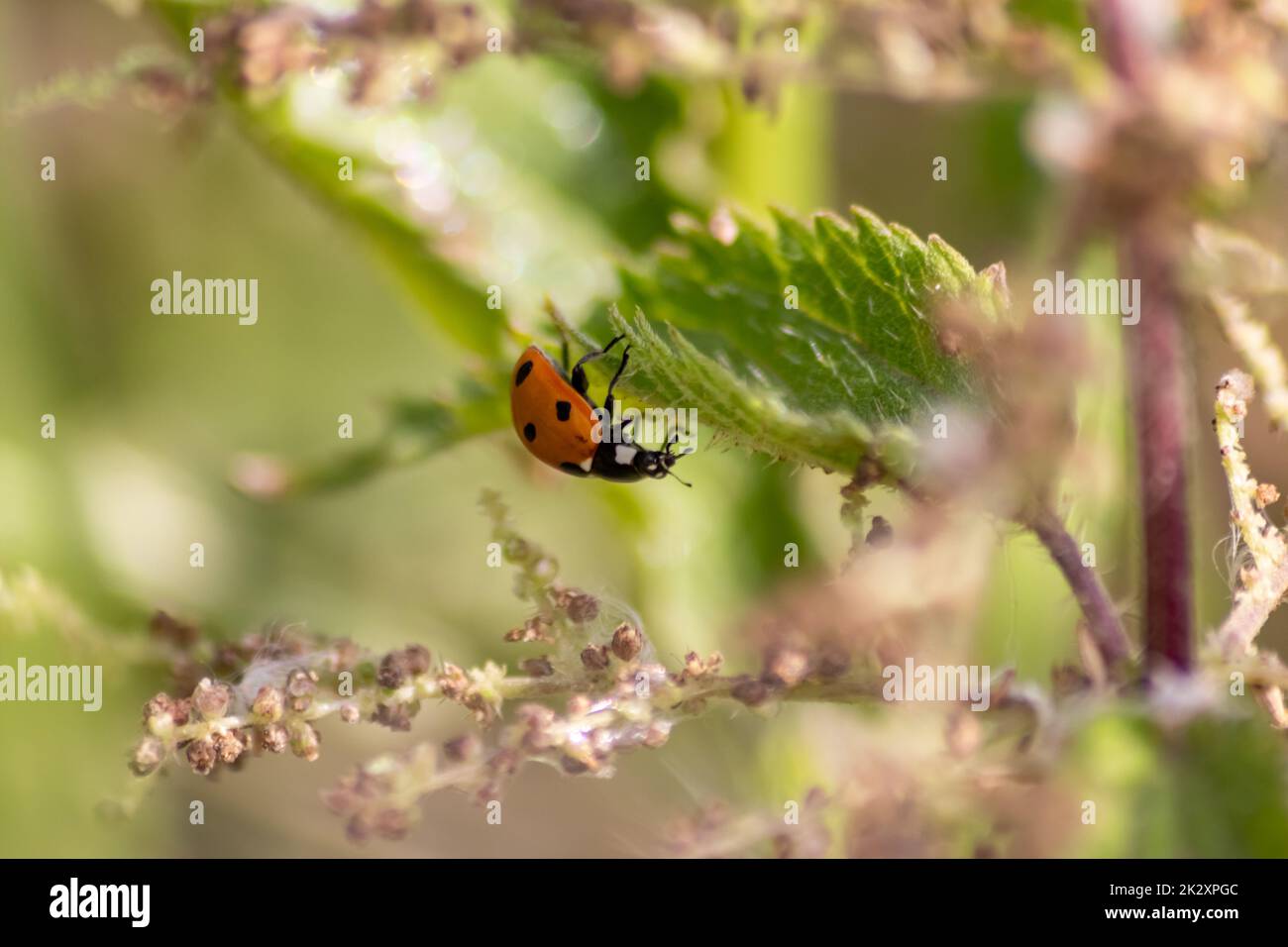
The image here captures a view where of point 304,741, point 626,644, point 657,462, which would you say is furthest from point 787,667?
point 657,462

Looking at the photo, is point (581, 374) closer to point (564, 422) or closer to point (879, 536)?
point (564, 422)

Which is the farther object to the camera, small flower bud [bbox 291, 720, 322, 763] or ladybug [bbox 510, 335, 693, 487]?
ladybug [bbox 510, 335, 693, 487]

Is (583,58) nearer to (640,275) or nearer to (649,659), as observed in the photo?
(640,275)

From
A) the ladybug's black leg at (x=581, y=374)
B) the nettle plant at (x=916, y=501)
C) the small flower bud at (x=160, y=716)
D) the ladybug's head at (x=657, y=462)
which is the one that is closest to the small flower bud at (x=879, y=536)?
the nettle plant at (x=916, y=501)

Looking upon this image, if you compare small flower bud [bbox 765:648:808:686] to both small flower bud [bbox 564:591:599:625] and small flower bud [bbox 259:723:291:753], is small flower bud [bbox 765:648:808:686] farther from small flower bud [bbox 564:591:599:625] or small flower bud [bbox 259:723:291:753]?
small flower bud [bbox 259:723:291:753]

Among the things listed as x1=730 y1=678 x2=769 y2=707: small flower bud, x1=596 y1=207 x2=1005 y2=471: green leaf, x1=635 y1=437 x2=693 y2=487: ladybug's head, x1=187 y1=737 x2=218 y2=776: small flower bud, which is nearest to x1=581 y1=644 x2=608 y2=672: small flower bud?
x1=730 y1=678 x2=769 y2=707: small flower bud

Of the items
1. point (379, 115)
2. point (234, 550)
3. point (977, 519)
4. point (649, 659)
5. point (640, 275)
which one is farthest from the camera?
point (234, 550)

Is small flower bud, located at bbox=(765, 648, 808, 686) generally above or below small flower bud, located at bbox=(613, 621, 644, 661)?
below

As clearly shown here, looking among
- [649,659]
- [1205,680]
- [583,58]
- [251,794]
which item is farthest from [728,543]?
[251,794]
